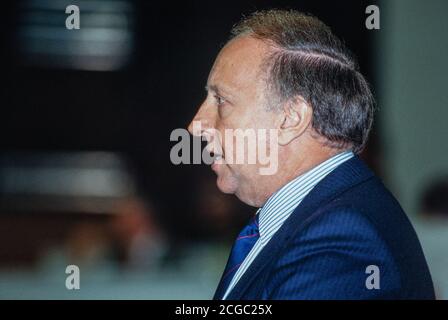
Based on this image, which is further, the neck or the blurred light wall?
the blurred light wall

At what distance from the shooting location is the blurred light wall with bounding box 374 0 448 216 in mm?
3729

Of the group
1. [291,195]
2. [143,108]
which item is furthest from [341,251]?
[143,108]

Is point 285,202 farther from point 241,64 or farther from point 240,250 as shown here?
point 241,64

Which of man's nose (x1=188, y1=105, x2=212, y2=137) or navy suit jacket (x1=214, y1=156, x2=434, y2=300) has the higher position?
man's nose (x1=188, y1=105, x2=212, y2=137)

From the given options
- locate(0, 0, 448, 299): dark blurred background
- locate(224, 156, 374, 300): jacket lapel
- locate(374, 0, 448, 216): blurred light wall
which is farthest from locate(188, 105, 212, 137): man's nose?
locate(374, 0, 448, 216): blurred light wall

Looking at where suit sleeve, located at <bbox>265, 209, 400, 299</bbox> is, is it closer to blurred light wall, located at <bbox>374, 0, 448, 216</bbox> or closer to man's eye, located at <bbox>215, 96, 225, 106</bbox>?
man's eye, located at <bbox>215, 96, 225, 106</bbox>

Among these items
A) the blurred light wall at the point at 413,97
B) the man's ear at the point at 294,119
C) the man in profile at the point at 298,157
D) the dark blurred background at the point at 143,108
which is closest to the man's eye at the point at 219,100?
the man in profile at the point at 298,157

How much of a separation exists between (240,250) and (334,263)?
254mm

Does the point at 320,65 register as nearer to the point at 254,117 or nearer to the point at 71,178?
the point at 254,117

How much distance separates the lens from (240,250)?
3.77ft

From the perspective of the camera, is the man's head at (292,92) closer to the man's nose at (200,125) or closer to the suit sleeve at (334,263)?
the man's nose at (200,125)

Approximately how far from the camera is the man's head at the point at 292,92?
113 centimetres

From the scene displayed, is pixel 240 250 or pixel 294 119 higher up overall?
pixel 294 119
